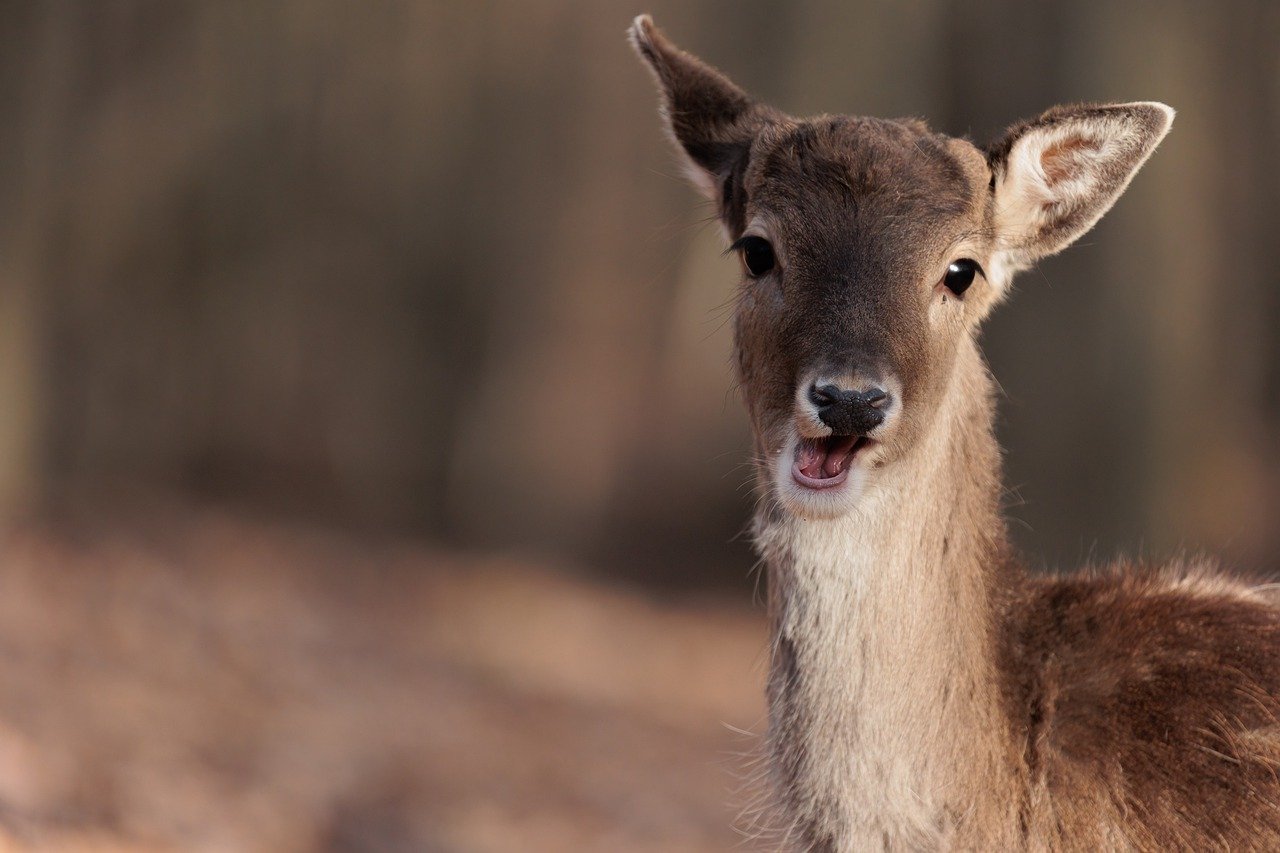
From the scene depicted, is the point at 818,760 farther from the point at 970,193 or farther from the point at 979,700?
the point at 970,193

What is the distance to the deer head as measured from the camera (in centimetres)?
377

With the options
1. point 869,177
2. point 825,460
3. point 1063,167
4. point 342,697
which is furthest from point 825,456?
point 342,697

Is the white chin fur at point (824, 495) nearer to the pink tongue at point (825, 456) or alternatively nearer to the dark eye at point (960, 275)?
the pink tongue at point (825, 456)

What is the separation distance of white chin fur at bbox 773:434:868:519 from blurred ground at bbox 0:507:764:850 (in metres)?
1.41

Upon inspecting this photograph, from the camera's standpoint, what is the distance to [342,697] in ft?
30.2

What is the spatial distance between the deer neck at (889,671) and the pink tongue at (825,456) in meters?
0.12

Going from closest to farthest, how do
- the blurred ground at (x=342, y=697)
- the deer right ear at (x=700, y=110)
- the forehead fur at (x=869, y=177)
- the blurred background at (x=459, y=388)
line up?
the forehead fur at (x=869, y=177), the deer right ear at (x=700, y=110), the blurred ground at (x=342, y=697), the blurred background at (x=459, y=388)

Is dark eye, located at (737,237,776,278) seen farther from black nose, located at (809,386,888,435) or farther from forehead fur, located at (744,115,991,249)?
black nose, located at (809,386,888,435)

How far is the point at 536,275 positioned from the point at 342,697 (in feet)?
23.1

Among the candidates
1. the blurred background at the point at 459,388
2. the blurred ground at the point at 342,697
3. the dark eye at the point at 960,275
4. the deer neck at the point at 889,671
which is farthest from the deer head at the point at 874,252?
the blurred background at the point at 459,388

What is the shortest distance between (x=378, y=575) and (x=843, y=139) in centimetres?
927

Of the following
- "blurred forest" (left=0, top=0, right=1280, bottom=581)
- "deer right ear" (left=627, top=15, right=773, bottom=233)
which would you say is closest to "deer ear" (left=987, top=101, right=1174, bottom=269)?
"deer right ear" (left=627, top=15, right=773, bottom=233)

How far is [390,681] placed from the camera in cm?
992

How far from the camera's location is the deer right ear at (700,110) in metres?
4.68
